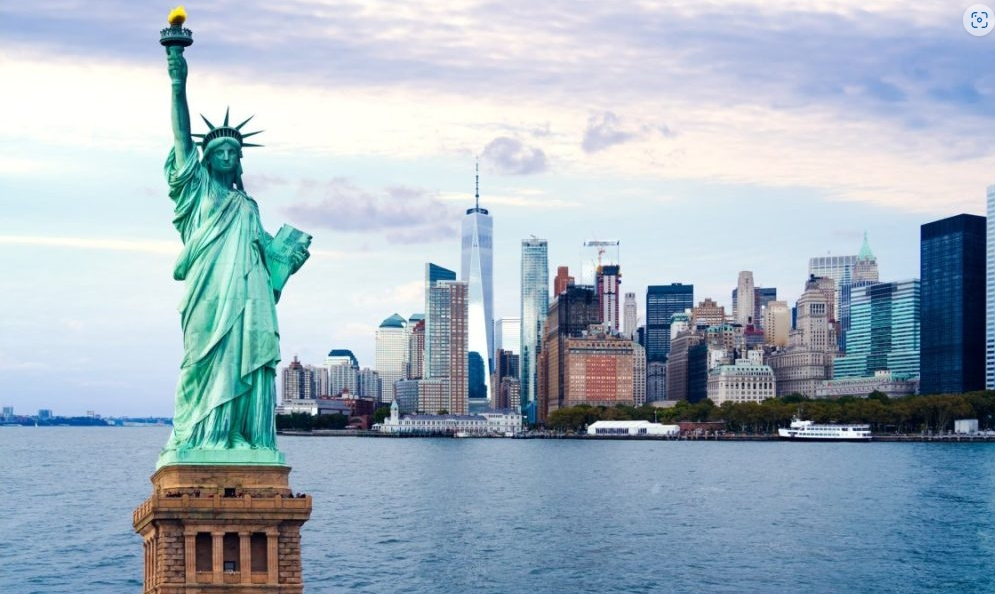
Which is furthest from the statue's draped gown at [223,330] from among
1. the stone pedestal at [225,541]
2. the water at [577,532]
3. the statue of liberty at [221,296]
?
the water at [577,532]

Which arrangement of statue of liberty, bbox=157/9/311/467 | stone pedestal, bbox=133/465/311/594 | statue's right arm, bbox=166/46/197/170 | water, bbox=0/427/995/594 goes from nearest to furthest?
stone pedestal, bbox=133/465/311/594 < statue of liberty, bbox=157/9/311/467 < statue's right arm, bbox=166/46/197/170 < water, bbox=0/427/995/594

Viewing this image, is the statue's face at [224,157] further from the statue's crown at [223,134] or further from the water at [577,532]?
the water at [577,532]

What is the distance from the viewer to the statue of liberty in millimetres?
31656

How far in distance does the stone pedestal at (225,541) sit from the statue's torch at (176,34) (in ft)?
27.9

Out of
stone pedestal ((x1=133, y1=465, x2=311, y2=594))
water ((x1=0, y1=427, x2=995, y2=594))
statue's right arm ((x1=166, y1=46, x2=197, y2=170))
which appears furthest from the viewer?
water ((x1=0, y1=427, x2=995, y2=594))

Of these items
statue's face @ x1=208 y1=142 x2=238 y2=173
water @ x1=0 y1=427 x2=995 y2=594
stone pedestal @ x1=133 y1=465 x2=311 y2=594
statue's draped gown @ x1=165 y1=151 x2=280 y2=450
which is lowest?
water @ x1=0 y1=427 x2=995 y2=594

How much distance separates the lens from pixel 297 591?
29.9m

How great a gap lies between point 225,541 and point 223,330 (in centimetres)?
416

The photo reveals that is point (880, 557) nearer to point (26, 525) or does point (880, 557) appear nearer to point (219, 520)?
point (26, 525)

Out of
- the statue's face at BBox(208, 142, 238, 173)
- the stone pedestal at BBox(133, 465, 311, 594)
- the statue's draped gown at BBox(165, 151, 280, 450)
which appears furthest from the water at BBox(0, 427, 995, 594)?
the stone pedestal at BBox(133, 465, 311, 594)

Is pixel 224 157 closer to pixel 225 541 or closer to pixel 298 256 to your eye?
pixel 298 256

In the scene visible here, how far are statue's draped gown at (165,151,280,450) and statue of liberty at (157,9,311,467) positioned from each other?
0.02 metres

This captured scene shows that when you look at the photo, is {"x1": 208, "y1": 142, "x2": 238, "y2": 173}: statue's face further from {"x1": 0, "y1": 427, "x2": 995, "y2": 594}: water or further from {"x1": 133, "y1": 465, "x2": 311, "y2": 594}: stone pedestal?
{"x1": 0, "y1": 427, "x2": 995, "y2": 594}: water

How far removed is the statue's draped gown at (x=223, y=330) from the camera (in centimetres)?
3173
